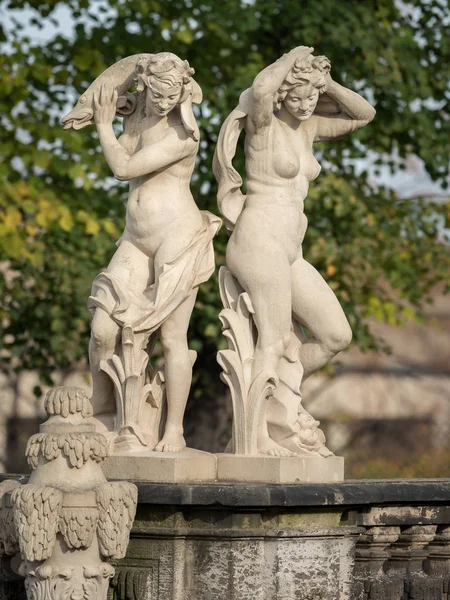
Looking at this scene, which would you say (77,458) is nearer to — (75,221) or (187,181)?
(187,181)

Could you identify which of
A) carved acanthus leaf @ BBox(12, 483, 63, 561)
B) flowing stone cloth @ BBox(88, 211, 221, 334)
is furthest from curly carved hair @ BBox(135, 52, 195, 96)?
carved acanthus leaf @ BBox(12, 483, 63, 561)

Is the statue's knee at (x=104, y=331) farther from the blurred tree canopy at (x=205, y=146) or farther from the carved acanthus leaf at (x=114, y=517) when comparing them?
the blurred tree canopy at (x=205, y=146)

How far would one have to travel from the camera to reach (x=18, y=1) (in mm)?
14789

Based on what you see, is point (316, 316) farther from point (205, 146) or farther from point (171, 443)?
point (205, 146)

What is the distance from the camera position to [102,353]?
7.62 metres

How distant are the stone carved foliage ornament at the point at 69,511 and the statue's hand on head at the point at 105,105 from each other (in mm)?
1980

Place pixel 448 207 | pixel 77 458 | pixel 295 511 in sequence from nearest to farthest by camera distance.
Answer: pixel 77 458, pixel 295 511, pixel 448 207

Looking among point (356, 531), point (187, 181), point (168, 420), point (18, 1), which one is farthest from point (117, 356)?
point (18, 1)

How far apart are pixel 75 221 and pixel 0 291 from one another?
3.50 feet

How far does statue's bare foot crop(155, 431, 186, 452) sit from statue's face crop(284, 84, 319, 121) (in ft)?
6.53

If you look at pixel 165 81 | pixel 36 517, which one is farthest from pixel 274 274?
pixel 36 517

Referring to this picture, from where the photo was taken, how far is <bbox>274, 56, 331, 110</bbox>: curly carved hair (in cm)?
781

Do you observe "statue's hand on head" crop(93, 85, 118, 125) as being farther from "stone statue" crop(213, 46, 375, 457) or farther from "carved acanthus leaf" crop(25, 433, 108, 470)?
"carved acanthus leaf" crop(25, 433, 108, 470)

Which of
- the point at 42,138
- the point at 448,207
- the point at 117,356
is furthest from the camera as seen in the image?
the point at 448,207
